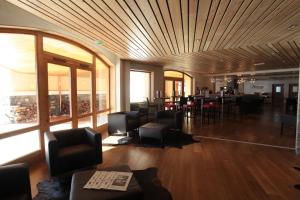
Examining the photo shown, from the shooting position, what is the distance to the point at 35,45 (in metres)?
3.51

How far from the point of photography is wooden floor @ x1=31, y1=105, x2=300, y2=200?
2.38m

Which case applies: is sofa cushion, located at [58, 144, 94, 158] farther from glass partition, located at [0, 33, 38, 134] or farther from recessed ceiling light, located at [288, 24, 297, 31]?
recessed ceiling light, located at [288, 24, 297, 31]

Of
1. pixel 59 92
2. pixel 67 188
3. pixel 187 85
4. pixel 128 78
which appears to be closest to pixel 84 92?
pixel 59 92

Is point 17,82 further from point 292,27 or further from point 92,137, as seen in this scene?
point 292,27


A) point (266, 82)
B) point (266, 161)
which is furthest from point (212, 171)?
point (266, 82)

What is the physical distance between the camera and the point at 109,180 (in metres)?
1.87

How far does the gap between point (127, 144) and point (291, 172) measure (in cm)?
334

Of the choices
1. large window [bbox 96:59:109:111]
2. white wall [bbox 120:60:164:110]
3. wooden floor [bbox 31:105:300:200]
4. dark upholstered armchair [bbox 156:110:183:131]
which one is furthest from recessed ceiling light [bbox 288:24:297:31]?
large window [bbox 96:59:109:111]

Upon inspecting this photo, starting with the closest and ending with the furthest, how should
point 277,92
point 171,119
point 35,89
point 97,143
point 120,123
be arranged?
1. point 97,143
2. point 35,89
3. point 120,123
4. point 171,119
5. point 277,92

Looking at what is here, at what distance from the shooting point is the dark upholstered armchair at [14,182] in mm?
1722

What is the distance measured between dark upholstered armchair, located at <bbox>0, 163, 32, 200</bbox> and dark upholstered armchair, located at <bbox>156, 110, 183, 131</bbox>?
3.77 m

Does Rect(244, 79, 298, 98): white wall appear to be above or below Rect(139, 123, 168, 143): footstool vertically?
above

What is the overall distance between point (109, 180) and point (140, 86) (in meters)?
7.01

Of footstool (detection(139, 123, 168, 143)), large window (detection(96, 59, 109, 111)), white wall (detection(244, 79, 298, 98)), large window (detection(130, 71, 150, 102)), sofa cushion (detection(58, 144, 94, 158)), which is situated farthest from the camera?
white wall (detection(244, 79, 298, 98))
